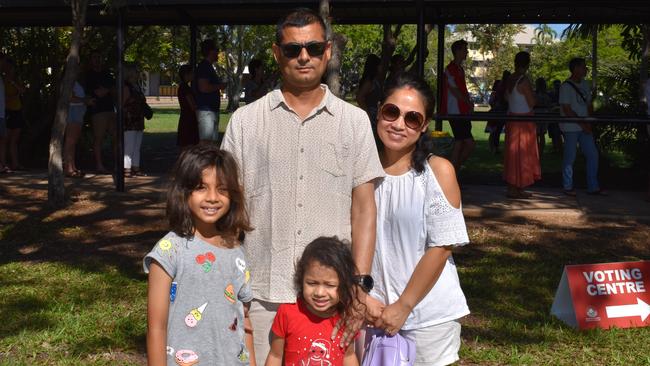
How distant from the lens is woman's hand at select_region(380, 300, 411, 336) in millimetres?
3061

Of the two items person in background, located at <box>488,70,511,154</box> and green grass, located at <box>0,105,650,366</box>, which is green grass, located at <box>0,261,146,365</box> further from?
person in background, located at <box>488,70,511,154</box>

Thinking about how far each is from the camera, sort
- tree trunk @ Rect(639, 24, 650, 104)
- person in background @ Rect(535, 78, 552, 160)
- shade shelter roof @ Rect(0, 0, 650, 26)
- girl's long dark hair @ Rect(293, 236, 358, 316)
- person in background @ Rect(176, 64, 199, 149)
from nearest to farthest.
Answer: girl's long dark hair @ Rect(293, 236, 358, 316), shade shelter roof @ Rect(0, 0, 650, 26), person in background @ Rect(176, 64, 199, 149), tree trunk @ Rect(639, 24, 650, 104), person in background @ Rect(535, 78, 552, 160)

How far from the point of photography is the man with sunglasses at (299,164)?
318 cm

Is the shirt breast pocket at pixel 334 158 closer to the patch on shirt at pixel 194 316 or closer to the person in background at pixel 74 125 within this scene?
the patch on shirt at pixel 194 316

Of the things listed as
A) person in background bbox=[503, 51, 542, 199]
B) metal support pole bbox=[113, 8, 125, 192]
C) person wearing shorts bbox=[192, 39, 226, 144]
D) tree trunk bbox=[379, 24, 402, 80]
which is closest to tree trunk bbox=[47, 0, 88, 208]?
metal support pole bbox=[113, 8, 125, 192]

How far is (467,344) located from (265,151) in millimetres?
2817

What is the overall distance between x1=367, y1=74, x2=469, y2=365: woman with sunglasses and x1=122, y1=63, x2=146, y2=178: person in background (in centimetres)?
947

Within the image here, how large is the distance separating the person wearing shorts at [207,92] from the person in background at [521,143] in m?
3.50

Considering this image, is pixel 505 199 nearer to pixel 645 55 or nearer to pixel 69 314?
pixel 645 55

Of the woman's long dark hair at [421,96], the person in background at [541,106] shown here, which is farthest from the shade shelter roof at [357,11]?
the woman's long dark hair at [421,96]

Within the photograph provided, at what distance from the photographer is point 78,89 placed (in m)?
12.6

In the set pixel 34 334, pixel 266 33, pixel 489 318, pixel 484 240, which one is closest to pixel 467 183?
pixel 484 240

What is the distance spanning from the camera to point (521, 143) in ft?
35.6

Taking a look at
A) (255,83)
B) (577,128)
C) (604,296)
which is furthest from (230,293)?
(255,83)
